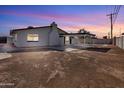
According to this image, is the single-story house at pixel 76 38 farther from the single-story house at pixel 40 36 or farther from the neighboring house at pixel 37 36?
the neighboring house at pixel 37 36

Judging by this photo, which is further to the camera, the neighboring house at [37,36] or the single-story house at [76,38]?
the single-story house at [76,38]

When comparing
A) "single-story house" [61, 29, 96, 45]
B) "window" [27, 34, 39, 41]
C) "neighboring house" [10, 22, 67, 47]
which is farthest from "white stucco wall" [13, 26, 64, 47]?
"single-story house" [61, 29, 96, 45]

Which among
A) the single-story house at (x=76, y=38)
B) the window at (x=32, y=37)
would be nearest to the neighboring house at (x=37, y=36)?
the window at (x=32, y=37)

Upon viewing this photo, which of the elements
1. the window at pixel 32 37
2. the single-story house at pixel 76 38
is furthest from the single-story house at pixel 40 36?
the single-story house at pixel 76 38

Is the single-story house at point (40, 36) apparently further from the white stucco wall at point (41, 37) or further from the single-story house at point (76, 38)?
the single-story house at point (76, 38)

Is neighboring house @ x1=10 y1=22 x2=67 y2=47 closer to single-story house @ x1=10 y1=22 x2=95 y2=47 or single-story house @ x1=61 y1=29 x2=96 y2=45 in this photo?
single-story house @ x1=10 y1=22 x2=95 y2=47

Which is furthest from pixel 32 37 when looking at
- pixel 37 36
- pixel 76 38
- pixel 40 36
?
pixel 76 38

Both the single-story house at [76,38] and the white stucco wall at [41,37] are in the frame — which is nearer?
the white stucco wall at [41,37]

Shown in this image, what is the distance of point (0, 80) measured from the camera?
359 cm

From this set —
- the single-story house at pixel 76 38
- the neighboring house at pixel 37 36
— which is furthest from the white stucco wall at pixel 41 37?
the single-story house at pixel 76 38

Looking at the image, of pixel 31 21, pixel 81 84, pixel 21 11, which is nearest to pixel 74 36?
pixel 31 21

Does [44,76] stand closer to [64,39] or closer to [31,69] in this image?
[31,69]

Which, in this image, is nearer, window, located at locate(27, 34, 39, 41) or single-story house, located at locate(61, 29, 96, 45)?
window, located at locate(27, 34, 39, 41)
